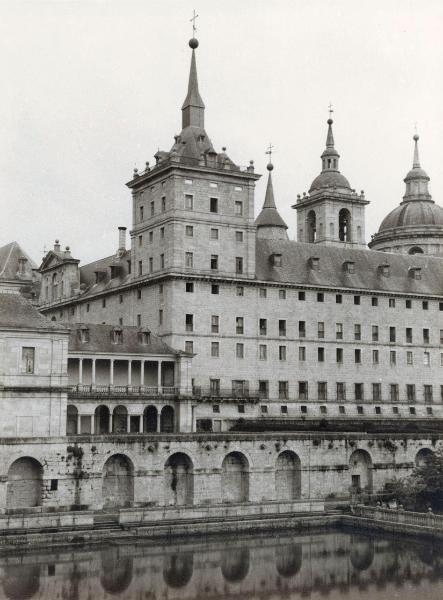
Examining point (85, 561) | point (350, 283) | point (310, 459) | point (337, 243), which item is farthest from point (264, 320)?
point (85, 561)

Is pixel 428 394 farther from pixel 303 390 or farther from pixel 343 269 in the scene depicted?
pixel 343 269

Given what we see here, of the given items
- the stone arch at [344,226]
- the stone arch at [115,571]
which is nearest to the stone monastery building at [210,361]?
the stone arch at [115,571]

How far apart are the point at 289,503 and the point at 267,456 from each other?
330 centimetres

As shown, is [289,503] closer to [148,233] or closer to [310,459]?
[310,459]

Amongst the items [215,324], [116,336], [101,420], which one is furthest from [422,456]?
[116,336]

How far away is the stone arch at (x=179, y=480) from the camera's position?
181 ft

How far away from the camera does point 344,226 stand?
339ft

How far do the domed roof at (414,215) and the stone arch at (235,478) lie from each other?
60637mm

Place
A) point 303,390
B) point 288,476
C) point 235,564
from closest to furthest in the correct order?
point 235,564
point 288,476
point 303,390

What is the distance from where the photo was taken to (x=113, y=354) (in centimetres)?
6700

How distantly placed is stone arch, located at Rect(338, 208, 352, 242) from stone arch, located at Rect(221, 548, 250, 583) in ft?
191

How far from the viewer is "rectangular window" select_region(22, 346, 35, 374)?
51594 mm

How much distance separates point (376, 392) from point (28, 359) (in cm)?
3802

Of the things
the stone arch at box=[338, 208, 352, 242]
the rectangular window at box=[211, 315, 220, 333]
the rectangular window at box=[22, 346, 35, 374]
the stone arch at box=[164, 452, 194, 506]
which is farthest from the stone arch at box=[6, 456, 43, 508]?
the stone arch at box=[338, 208, 352, 242]
